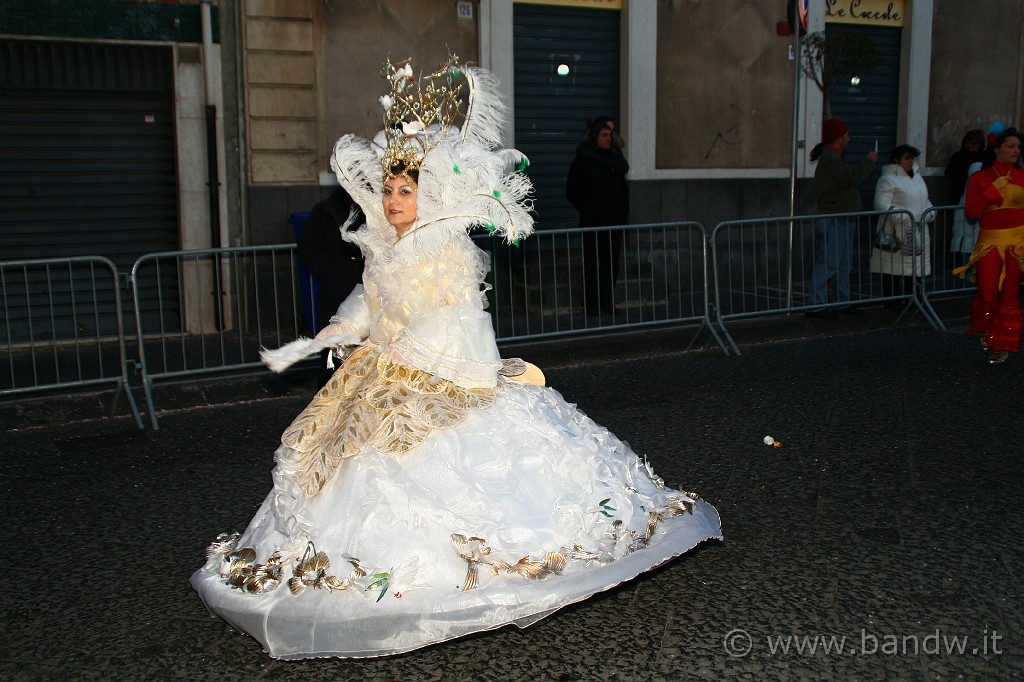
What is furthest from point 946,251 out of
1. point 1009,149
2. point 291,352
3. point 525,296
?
point 291,352

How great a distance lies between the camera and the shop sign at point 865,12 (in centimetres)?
1442

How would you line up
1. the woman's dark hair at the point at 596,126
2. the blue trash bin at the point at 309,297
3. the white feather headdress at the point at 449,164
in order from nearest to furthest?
the white feather headdress at the point at 449,164 → the blue trash bin at the point at 309,297 → the woman's dark hair at the point at 596,126

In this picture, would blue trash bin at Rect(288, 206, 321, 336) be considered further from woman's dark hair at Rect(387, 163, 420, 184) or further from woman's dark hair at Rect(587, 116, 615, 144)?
woman's dark hair at Rect(387, 163, 420, 184)

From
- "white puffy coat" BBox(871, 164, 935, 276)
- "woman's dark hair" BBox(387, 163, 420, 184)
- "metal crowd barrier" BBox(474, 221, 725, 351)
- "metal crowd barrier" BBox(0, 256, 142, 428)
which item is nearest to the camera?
"woman's dark hair" BBox(387, 163, 420, 184)

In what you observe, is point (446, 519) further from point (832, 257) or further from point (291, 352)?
point (832, 257)

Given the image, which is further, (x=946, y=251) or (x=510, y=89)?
(x=510, y=89)

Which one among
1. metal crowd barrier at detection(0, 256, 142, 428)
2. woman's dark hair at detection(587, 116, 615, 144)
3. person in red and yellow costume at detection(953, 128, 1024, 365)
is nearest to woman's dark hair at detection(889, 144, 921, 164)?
person in red and yellow costume at detection(953, 128, 1024, 365)

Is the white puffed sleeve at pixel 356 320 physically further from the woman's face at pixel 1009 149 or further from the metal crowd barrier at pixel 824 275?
the woman's face at pixel 1009 149

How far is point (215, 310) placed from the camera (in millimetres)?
10547

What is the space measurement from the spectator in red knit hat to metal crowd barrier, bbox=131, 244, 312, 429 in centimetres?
496

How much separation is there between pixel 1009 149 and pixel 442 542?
6.77 m

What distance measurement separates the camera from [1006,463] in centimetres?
585

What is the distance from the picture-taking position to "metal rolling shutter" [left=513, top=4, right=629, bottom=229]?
41.0 ft

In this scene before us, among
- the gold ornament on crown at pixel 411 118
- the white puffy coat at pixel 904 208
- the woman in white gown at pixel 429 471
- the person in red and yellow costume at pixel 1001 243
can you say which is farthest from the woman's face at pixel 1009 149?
the gold ornament on crown at pixel 411 118
